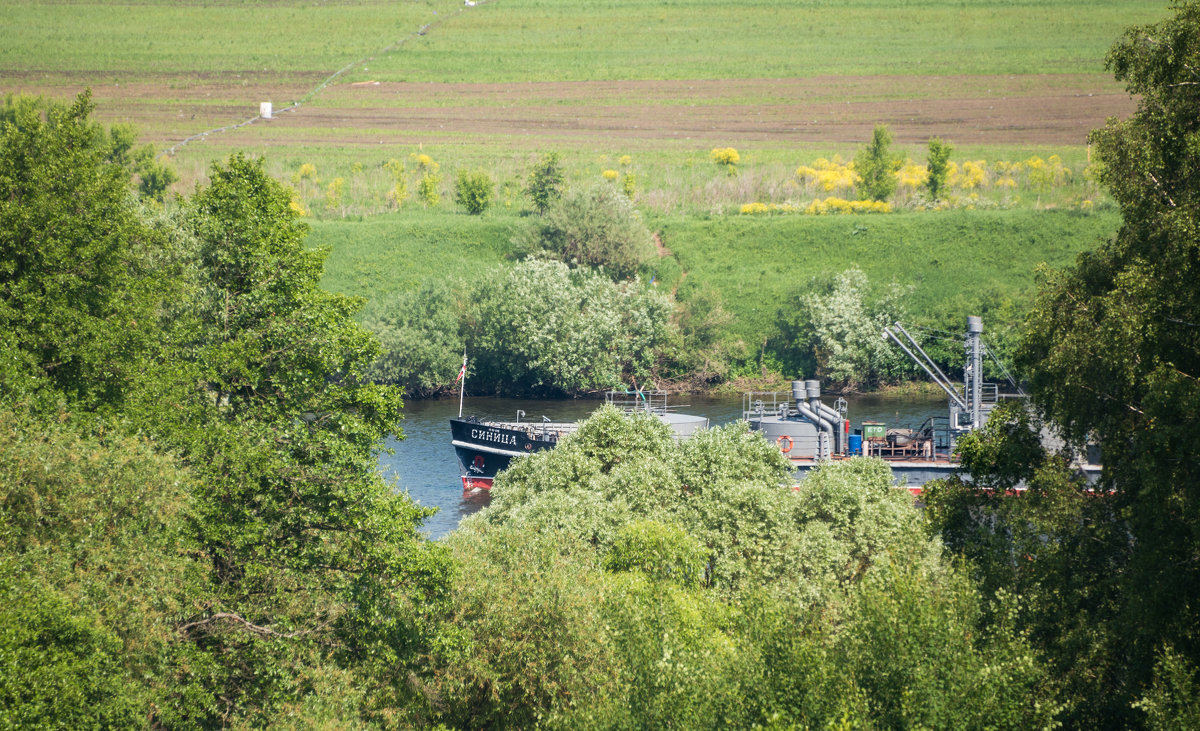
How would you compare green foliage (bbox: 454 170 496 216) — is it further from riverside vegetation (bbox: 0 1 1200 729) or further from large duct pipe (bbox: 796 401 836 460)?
riverside vegetation (bbox: 0 1 1200 729)

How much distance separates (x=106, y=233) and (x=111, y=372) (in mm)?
4187

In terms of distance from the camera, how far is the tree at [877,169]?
3986 inches

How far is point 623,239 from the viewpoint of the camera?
3187 inches

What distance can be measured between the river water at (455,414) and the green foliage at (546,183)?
31091 millimetres

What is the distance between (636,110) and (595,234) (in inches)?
2134

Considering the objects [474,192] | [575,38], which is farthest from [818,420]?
[575,38]

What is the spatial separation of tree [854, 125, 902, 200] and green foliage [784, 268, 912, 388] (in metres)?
27.4

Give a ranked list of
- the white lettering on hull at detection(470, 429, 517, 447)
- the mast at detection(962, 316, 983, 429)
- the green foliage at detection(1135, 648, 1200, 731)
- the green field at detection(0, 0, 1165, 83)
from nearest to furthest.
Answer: the green foliage at detection(1135, 648, 1200, 731)
the mast at detection(962, 316, 983, 429)
the white lettering on hull at detection(470, 429, 517, 447)
the green field at detection(0, 0, 1165, 83)

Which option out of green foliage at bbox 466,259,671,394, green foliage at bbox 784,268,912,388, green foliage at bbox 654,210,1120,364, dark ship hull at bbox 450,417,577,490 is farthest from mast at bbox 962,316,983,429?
green foliage at bbox 654,210,1120,364

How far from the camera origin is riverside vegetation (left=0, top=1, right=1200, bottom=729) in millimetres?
16766

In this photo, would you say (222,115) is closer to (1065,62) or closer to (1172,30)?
(1065,62)

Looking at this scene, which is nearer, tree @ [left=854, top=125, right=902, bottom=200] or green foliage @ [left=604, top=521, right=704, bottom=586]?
green foliage @ [left=604, top=521, right=704, bottom=586]

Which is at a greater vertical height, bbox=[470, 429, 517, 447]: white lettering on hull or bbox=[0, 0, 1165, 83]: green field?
bbox=[0, 0, 1165, 83]: green field

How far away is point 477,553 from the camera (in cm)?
2377
